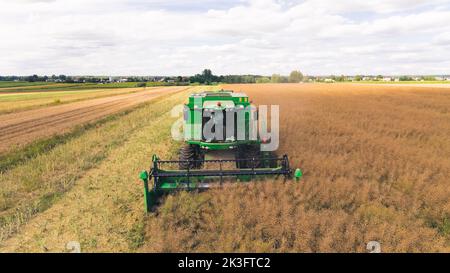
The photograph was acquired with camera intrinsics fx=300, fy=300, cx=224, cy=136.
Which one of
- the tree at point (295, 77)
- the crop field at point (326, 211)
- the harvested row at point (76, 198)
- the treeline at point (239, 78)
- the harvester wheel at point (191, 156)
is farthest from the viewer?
the tree at point (295, 77)

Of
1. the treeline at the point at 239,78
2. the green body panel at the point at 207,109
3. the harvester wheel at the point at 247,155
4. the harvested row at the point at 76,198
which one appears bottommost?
the harvested row at the point at 76,198

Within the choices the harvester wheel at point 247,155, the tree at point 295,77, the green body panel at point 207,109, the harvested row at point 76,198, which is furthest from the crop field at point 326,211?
the tree at point 295,77

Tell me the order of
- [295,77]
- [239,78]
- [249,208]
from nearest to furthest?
[249,208], [239,78], [295,77]

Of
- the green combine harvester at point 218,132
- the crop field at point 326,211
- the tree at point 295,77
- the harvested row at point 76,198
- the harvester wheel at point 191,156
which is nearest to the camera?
the crop field at point 326,211

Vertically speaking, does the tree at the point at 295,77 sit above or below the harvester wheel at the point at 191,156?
above

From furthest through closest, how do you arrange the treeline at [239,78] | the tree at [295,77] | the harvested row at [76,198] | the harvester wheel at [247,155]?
the tree at [295,77] < the treeline at [239,78] < the harvester wheel at [247,155] < the harvested row at [76,198]

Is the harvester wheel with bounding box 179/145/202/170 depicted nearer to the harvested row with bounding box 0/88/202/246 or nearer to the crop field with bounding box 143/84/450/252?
the harvested row with bounding box 0/88/202/246

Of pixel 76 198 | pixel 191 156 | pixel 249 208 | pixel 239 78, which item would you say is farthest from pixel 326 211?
pixel 239 78

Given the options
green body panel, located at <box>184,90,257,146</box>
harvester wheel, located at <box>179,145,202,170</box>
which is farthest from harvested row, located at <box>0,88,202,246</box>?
green body panel, located at <box>184,90,257,146</box>

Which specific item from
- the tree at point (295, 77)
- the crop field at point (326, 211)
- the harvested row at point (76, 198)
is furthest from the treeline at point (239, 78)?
the crop field at point (326, 211)

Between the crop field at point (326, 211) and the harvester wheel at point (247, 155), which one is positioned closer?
the crop field at point (326, 211)

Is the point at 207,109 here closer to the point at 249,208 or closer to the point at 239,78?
the point at 249,208

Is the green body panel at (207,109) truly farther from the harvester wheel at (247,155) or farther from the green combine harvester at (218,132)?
the harvester wheel at (247,155)

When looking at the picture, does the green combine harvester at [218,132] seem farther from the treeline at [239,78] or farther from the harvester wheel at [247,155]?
the treeline at [239,78]
